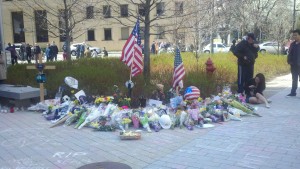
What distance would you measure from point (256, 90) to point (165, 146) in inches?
167

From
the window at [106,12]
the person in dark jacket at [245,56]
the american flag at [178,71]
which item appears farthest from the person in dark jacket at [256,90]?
the window at [106,12]

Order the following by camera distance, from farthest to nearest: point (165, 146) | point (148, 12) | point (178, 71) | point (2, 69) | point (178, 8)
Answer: point (178, 8)
point (148, 12)
point (2, 69)
point (178, 71)
point (165, 146)

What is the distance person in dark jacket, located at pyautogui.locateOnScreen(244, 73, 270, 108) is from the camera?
884 centimetres

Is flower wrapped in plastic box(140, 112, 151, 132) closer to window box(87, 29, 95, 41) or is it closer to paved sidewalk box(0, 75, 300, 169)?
paved sidewalk box(0, 75, 300, 169)

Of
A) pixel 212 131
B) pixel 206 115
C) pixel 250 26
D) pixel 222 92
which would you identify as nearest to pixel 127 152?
pixel 212 131

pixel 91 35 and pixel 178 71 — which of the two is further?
pixel 91 35

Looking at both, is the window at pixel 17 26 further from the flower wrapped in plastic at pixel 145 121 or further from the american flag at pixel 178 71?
the flower wrapped in plastic at pixel 145 121

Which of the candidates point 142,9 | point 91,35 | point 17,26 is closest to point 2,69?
point 142,9

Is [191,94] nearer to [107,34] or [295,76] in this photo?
[295,76]

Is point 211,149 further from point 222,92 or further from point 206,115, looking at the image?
point 222,92

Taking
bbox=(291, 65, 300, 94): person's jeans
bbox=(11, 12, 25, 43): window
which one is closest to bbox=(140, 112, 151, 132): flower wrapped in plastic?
bbox=(291, 65, 300, 94): person's jeans

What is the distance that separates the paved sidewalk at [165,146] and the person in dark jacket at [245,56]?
2.36 metres

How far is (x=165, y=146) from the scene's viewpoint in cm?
567

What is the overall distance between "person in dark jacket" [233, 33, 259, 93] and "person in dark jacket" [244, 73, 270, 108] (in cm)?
42
